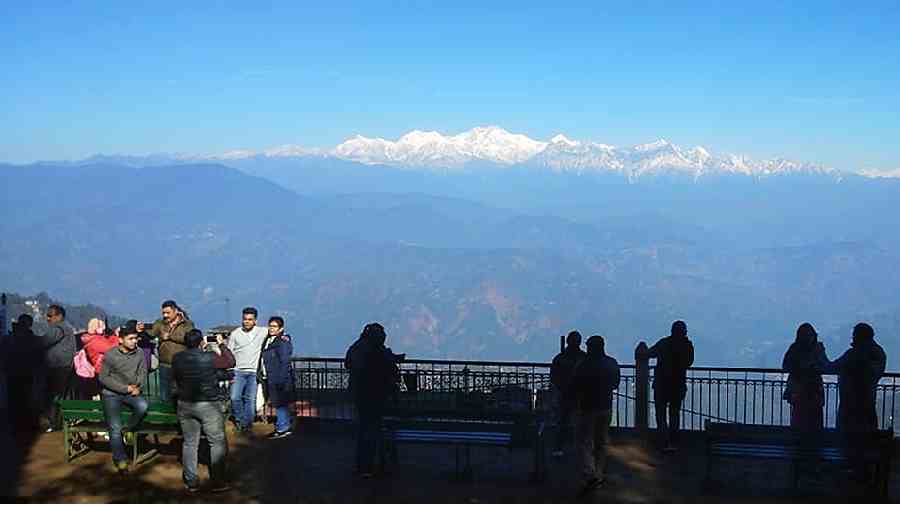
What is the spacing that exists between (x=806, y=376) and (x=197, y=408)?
6.22m

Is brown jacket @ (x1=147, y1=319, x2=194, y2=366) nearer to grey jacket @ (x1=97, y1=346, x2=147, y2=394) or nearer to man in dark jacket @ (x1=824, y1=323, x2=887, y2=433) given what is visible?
grey jacket @ (x1=97, y1=346, x2=147, y2=394)

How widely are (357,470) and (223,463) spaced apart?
142cm

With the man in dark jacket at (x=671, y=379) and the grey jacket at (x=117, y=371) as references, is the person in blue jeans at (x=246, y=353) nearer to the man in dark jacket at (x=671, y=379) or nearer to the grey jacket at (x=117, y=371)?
the grey jacket at (x=117, y=371)

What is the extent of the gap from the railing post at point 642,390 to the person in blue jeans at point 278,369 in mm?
4266

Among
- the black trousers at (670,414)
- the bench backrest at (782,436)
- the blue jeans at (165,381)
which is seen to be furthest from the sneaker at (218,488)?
the black trousers at (670,414)

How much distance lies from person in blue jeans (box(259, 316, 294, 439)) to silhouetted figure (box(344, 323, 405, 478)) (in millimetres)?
1956

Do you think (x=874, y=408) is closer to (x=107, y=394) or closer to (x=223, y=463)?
(x=223, y=463)

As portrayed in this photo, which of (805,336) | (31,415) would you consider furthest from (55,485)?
(805,336)

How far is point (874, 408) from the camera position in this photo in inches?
378

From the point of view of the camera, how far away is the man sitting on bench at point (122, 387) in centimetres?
951

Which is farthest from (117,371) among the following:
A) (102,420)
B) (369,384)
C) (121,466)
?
(369,384)

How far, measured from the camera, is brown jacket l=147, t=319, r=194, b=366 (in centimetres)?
1061

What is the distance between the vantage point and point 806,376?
9.92 metres

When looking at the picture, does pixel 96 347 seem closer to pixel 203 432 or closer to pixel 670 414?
pixel 203 432
